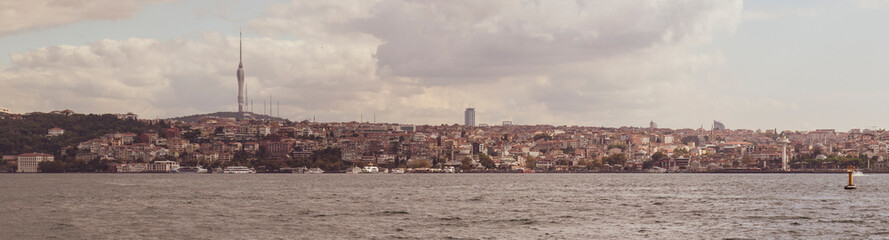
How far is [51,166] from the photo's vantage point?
483 ft

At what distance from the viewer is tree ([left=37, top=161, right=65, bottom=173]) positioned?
14550cm

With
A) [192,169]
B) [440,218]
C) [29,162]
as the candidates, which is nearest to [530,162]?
[192,169]

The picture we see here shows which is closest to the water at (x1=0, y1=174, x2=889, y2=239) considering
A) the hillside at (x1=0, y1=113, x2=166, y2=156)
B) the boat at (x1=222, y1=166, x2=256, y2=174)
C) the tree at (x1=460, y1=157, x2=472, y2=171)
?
the boat at (x1=222, y1=166, x2=256, y2=174)

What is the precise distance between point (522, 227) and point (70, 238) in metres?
15.0

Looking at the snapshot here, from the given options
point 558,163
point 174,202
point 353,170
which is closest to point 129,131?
point 353,170

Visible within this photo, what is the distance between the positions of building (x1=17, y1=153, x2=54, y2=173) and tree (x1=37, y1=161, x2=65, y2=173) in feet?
2.24

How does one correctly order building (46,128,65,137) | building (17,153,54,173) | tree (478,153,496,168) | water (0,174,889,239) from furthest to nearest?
tree (478,153,496,168) → building (46,128,65,137) → building (17,153,54,173) → water (0,174,889,239)

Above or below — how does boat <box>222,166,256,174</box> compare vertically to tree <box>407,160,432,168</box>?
below

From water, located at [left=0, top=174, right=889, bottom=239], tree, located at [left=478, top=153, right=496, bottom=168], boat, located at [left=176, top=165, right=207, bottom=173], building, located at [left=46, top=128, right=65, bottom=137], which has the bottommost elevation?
boat, located at [left=176, top=165, right=207, bottom=173]

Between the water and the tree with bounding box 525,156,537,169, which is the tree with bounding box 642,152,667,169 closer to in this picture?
the tree with bounding box 525,156,537,169

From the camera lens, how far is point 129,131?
180500 millimetres

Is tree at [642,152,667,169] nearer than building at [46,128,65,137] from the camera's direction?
No

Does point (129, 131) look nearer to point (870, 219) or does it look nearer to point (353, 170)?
point (353, 170)

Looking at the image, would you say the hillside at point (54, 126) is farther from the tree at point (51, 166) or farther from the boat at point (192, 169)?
the boat at point (192, 169)
